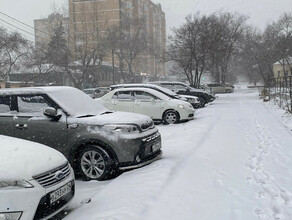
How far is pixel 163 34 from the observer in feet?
359

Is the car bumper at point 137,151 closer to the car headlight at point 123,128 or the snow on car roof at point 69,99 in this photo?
the car headlight at point 123,128

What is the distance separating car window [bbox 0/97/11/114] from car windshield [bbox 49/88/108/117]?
86cm

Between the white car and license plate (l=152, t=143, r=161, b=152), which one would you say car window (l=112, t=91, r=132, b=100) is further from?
license plate (l=152, t=143, r=161, b=152)

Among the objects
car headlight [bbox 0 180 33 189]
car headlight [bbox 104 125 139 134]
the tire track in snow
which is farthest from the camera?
car headlight [bbox 104 125 139 134]

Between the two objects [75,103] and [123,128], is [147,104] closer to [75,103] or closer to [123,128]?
[75,103]

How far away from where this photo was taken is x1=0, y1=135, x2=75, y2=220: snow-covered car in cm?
314

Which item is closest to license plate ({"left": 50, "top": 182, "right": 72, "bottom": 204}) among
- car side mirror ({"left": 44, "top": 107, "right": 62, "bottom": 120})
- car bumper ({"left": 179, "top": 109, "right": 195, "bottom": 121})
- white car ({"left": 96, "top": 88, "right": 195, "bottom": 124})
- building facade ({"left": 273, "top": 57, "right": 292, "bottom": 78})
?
car side mirror ({"left": 44, "top": 107, "right": 62, "bottom": 120})

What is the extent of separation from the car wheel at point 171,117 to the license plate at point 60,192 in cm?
840

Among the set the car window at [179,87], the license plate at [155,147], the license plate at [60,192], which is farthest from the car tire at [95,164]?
the car window at [179,87]

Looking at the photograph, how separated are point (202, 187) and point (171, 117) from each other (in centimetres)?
753

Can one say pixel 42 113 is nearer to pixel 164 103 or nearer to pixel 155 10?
pixel 164 103

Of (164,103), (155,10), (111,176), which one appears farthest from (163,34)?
(111,176)

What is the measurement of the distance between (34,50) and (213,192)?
3818cm

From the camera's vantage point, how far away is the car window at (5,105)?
20.1ft
